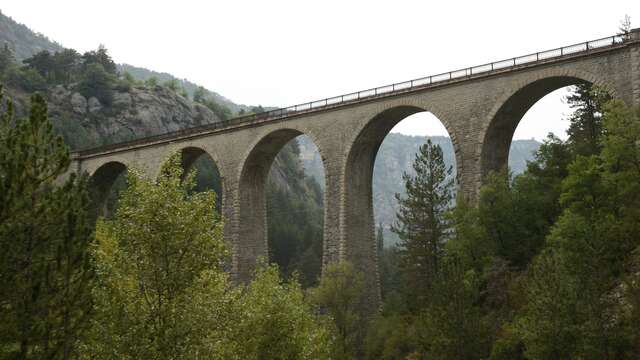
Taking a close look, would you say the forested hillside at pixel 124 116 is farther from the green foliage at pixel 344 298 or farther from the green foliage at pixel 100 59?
the green foliage at pixel 344 298

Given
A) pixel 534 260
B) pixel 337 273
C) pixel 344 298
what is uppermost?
pixel 337 273

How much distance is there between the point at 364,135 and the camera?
38.9 m

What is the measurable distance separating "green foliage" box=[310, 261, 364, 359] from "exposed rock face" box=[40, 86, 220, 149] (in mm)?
60989

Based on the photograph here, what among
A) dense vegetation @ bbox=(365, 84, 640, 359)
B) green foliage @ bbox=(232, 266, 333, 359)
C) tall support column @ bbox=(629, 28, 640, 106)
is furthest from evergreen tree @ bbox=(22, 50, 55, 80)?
tall support column @ bbox=(629, 28, 640, 106)

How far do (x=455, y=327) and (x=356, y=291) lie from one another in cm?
1322

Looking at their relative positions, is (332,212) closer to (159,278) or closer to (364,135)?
(364,135)

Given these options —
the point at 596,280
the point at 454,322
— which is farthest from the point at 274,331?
the point at 596,280

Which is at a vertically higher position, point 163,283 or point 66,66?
point 66,66

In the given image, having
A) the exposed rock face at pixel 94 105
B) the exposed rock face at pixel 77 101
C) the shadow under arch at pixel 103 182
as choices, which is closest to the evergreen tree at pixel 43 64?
the exposed rock face at pixel 77 101

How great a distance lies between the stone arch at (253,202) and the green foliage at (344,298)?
30.4ft

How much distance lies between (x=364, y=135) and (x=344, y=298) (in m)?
10.6

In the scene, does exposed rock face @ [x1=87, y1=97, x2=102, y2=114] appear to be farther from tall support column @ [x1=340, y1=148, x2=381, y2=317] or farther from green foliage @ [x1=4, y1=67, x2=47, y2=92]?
tall support column @ [x1=340, y1=148, x2=381, y2=317]

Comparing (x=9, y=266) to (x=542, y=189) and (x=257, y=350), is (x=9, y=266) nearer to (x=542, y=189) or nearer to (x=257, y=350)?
(x=257, y=350)

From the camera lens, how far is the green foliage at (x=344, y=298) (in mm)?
34844
